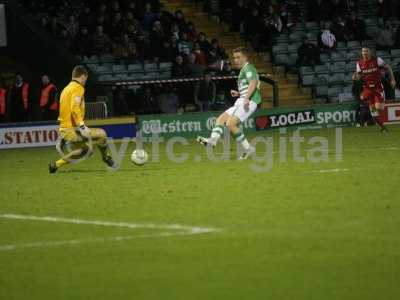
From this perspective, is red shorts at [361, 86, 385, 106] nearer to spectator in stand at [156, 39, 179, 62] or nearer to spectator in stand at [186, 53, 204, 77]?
spectator in stand at [186, 53, 204, 77]

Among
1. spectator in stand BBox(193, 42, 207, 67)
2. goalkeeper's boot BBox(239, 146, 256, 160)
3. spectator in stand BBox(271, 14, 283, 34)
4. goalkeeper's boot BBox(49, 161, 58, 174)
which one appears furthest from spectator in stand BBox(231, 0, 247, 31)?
goalkeeper's boot BBox(49, 161, 58, 174)

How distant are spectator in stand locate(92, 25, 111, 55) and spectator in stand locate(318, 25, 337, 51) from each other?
22.8 ft

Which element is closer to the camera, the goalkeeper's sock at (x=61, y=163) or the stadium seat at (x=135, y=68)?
the goalkeeper's sock at (x=61, y=163)

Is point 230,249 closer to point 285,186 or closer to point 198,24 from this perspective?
point 285,186

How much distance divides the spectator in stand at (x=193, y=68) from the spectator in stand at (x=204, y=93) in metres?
0.55

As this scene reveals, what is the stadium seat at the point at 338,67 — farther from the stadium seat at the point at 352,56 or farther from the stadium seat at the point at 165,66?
the stadium seat at the point at 165,66

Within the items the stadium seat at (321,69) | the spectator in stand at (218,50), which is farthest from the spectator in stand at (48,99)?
the stadium seat at (321,69)

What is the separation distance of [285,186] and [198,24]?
801 inches

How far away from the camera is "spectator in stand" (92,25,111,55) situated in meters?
30.3

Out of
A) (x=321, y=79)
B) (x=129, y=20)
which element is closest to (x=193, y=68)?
(x=129, y=20)

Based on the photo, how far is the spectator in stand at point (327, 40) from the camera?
1312 inches

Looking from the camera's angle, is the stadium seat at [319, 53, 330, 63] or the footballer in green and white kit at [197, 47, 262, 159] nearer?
the footballer in green and white kit at [197, 47, 262, 159]

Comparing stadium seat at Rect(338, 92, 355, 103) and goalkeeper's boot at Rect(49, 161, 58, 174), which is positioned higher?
stadium seat at Rect(338, 92, 355, 103)

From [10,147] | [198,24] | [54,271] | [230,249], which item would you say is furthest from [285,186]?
[198,24]
